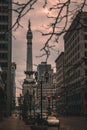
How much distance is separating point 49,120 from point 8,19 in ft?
271

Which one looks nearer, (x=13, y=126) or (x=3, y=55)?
(x=13, y=126)

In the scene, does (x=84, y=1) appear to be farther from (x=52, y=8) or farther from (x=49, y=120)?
(x=49, y=120)

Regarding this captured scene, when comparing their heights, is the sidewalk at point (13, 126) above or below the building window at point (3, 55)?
below

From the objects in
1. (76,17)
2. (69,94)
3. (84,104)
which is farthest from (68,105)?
(76,17)

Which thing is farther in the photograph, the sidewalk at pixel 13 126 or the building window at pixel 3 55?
the building window at pixel 3 55

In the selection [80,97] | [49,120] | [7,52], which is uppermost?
[7,52]

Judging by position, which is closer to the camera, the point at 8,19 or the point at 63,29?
the point at 63,29

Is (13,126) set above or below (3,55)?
below

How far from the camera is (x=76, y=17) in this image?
935 cm

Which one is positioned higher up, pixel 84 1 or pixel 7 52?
pixel 7 52

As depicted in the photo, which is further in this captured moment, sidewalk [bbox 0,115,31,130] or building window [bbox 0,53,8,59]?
building window [bbox 0,53,8,59]

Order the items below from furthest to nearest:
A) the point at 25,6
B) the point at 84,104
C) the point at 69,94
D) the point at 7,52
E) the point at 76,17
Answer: the point at 69,94, the point at 7,52, the point at 84,104, the point at 76,17, the point at 25,6

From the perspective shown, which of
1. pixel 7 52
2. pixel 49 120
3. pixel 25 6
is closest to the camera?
pixel 25 6

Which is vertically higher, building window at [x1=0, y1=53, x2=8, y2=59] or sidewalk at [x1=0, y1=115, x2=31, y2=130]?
building window at [x1=0, y1=53, x2=8, y2=59]
